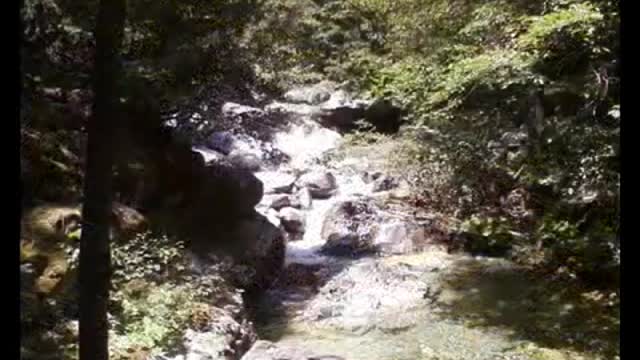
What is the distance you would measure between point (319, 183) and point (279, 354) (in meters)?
10.9

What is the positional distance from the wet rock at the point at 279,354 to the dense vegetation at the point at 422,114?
3.57 feet

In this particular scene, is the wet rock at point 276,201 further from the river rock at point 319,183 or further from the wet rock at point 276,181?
the river rock at point 319,183

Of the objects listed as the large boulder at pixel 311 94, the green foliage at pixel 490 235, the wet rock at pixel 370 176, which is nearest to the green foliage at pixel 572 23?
the green foliage at pixel 490 235

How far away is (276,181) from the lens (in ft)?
65.4

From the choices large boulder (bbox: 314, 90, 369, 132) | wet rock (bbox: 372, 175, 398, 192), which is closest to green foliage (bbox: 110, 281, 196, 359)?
wet rock (bbox: 372, 175, 398, 192)

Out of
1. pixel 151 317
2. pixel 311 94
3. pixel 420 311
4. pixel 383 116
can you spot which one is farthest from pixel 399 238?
pixel 311 94

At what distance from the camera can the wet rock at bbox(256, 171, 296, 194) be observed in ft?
63.9

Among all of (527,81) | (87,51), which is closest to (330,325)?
(527,81)

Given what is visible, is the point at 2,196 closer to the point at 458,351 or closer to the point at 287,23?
the point at 458,351

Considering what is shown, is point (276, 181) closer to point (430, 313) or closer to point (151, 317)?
point (430, 313)

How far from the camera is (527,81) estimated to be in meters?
12.5

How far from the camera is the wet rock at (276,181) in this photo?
19.5 metres

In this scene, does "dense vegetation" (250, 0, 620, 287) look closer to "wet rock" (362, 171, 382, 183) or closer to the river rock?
"wet rock" (362, 171, 382, 183)
